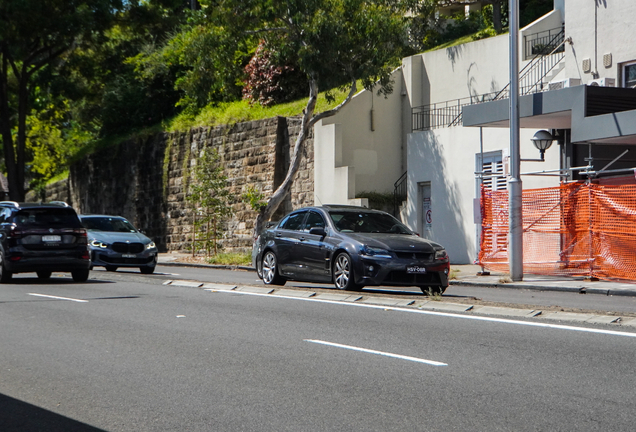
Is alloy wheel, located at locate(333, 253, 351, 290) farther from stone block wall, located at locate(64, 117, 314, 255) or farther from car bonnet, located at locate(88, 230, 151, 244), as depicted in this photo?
stone block wall, located at locate(64, 117, 314, 255)

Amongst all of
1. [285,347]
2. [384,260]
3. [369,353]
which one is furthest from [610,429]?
[384,260]

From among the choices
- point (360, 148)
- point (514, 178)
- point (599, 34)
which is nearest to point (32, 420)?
point (514, 178)

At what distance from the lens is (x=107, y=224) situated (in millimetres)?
24828

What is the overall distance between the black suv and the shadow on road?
12.6 meters

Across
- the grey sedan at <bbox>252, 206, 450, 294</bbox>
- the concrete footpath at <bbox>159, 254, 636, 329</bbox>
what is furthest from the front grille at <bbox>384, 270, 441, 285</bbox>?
the concrete footpath at <bbox>159, 254, 636, 329</bbox>

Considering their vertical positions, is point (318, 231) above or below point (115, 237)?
above

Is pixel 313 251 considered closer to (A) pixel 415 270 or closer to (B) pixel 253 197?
(A) pixel 415 270

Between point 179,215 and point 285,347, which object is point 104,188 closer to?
point 179,215

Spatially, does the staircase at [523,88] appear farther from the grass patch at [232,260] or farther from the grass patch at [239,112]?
the grass patch at [232,260]

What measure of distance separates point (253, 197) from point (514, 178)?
45.6 feet

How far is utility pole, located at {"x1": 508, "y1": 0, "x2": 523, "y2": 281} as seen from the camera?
61.4ft

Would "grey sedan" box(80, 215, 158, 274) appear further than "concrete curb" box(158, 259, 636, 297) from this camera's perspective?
Yes

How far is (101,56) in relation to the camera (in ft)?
136

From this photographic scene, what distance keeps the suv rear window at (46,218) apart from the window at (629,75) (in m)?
14.7
